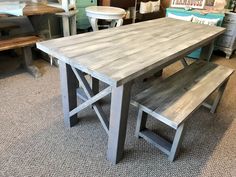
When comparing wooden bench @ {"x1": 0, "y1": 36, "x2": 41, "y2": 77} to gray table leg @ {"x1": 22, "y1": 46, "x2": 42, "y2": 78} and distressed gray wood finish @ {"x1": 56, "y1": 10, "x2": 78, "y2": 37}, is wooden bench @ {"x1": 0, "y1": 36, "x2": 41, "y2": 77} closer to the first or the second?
gray table leg @ {"x1": 22, "y1": 46, "x2": 42, "y2": 78}

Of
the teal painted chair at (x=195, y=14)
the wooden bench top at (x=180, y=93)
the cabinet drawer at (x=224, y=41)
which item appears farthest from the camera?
the cabinet drawer at (x=224, y=41)

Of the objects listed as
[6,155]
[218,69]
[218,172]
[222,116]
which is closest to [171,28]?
[218,69]

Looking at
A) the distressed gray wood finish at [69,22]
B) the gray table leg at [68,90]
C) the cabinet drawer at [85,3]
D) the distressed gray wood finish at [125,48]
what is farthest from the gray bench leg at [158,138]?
the cabinet drawer at [85,3]

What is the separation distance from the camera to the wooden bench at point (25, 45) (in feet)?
6.60

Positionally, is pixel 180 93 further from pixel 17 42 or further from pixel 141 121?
pixel 17 42

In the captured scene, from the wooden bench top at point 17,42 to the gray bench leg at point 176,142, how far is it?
66.3 inches

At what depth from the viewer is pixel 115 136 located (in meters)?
1.25

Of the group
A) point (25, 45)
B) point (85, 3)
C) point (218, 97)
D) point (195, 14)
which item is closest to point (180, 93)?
point (218, 97)

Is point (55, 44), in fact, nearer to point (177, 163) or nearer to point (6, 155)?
point (6, 155)

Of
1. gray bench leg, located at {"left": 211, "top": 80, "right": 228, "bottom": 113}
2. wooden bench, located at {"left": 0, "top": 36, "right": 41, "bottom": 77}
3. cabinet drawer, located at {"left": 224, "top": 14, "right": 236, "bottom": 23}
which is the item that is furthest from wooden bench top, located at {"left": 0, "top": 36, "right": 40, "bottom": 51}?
cabinet drawer, located at {"left": 224, "top": 14, "right": 236, "bottom": 23}

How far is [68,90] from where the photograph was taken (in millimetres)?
1434

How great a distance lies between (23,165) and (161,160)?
2.88 feet

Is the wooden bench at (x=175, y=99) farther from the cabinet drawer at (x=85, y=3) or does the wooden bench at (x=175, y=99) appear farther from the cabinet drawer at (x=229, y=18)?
the cabinet drawer at (x=85, y=3)

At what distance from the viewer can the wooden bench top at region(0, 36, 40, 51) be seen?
1.99 m
